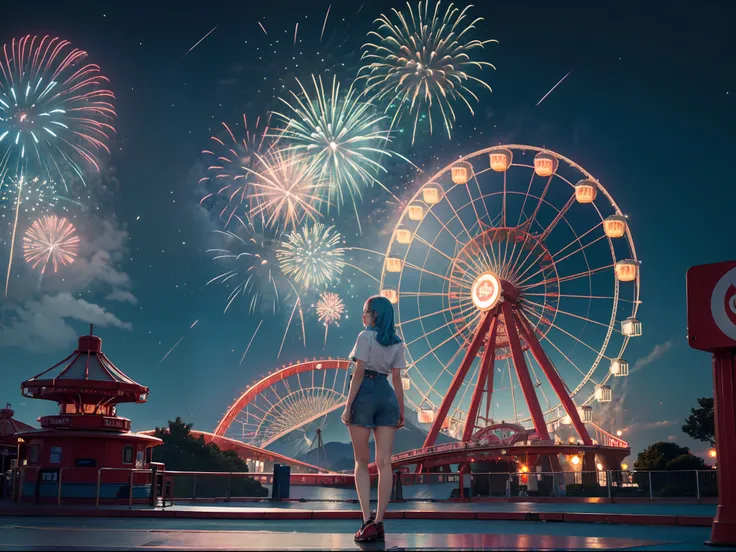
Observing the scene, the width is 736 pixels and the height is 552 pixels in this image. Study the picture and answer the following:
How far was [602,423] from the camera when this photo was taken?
99875 mm

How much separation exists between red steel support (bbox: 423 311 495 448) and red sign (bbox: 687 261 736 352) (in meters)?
37.1

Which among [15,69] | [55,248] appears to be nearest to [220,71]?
[15,69]

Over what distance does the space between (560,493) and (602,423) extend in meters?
73.2

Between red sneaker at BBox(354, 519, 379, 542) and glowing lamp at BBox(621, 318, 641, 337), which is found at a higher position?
glowing lamp at BBox(621, 318, 641, 337)

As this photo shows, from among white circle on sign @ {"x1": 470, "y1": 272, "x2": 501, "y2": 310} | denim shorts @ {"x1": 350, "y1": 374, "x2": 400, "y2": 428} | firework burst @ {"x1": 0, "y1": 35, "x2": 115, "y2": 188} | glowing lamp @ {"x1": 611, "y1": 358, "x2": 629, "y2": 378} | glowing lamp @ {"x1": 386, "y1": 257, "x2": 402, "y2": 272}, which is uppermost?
firework burst @ {"x1": 0, "y1": 35, "x2": 115, "y2": 188}

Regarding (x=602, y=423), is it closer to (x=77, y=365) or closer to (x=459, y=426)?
(x=459, y=426)

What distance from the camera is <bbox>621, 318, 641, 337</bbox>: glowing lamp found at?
132 ft

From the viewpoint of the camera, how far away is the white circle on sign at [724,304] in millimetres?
7117

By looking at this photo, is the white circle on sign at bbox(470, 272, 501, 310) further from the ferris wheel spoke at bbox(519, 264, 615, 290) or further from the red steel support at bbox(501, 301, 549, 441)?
the ferris wheel spoke at bbox(519, 264, 615, 290)

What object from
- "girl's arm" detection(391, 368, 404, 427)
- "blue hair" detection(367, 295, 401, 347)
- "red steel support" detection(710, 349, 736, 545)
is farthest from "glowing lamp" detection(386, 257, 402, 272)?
"red steel support" detection(710, 349, 736, 545)

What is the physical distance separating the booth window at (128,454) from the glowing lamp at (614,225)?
25644 millimetres

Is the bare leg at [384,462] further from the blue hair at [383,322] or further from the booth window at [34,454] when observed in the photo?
the booth window at [34,454]

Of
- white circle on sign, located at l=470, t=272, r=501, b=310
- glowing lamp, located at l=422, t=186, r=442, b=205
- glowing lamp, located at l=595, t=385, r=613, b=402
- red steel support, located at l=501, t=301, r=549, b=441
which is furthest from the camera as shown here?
glowing lamp, located at l=422, t=186, r=442, b=205

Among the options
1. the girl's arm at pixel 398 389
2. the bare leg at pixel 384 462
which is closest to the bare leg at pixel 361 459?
the bare leg at pixel 384 462
